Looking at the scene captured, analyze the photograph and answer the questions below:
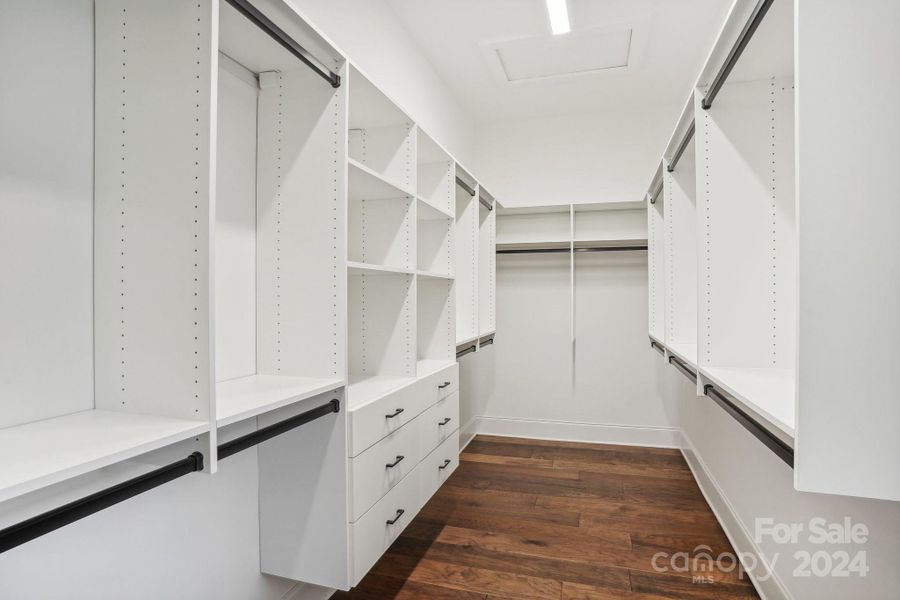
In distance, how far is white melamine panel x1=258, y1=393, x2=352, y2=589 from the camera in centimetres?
150

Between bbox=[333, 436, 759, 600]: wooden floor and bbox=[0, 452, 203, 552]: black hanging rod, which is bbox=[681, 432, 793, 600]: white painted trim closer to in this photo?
bbox=[333, 436, 759, 600]: wooden floor

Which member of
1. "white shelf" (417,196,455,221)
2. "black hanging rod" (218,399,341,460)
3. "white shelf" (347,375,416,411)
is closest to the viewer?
"black hanging rod" (218,399,341,460)

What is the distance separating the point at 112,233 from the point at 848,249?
150 centimetres

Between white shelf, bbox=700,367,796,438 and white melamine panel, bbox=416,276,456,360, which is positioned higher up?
white melamine panel, bbox=416,276,456,360

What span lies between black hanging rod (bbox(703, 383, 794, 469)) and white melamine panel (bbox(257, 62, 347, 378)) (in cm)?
114

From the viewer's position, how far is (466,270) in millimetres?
3236

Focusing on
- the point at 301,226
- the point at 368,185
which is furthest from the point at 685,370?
the point at 301,226

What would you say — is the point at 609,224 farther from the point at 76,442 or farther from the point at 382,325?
the point at 76,442

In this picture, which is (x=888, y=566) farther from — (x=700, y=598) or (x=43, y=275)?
(x=43, y=275)

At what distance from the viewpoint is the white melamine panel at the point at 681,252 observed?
248 cm

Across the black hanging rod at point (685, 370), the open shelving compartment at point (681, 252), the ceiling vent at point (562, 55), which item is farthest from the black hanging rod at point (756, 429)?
the ceiling vent at point (562, 55)

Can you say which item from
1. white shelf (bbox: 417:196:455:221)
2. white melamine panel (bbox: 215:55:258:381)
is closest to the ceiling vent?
white shelf (bbox: 417:196:455:221)

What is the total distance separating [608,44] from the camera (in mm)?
2965

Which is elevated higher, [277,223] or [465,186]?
[465,186]
